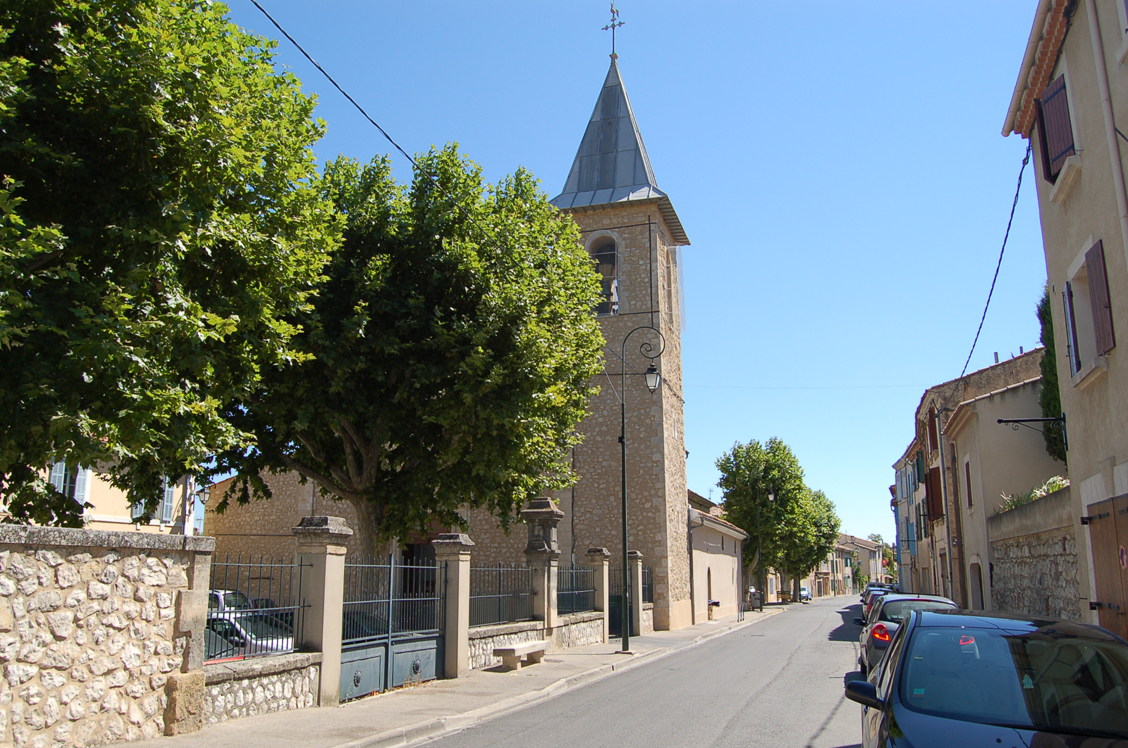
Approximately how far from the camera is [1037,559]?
52.7 ft

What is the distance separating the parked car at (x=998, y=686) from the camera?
4.14 meters

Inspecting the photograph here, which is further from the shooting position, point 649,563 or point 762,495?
point 762,495

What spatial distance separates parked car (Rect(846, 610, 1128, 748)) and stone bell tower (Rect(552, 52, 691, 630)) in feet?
72.1

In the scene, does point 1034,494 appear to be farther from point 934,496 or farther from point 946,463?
point 934,496

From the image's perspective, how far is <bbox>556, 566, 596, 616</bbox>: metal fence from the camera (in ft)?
65.3

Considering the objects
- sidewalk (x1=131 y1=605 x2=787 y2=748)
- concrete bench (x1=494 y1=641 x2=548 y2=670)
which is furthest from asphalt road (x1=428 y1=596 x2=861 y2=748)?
concrete bench (x1=494 y1=641 x2=548 y2=670)

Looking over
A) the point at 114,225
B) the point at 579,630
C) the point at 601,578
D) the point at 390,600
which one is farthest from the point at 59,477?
the point at 114,225

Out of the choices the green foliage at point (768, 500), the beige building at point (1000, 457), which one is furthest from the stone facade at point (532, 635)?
the green foliage at point (768, 500)

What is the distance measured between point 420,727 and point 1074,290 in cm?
1000

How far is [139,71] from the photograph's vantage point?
28.0ft

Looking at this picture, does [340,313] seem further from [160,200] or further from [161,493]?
[160,200]

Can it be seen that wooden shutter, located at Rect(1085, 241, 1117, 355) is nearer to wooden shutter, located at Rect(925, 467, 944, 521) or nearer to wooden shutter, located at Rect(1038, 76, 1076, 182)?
wooden shutter, located at Rect(1038, 76, 1076, 182)

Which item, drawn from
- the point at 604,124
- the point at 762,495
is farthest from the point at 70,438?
the point at 762,495

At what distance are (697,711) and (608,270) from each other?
2165 cm
